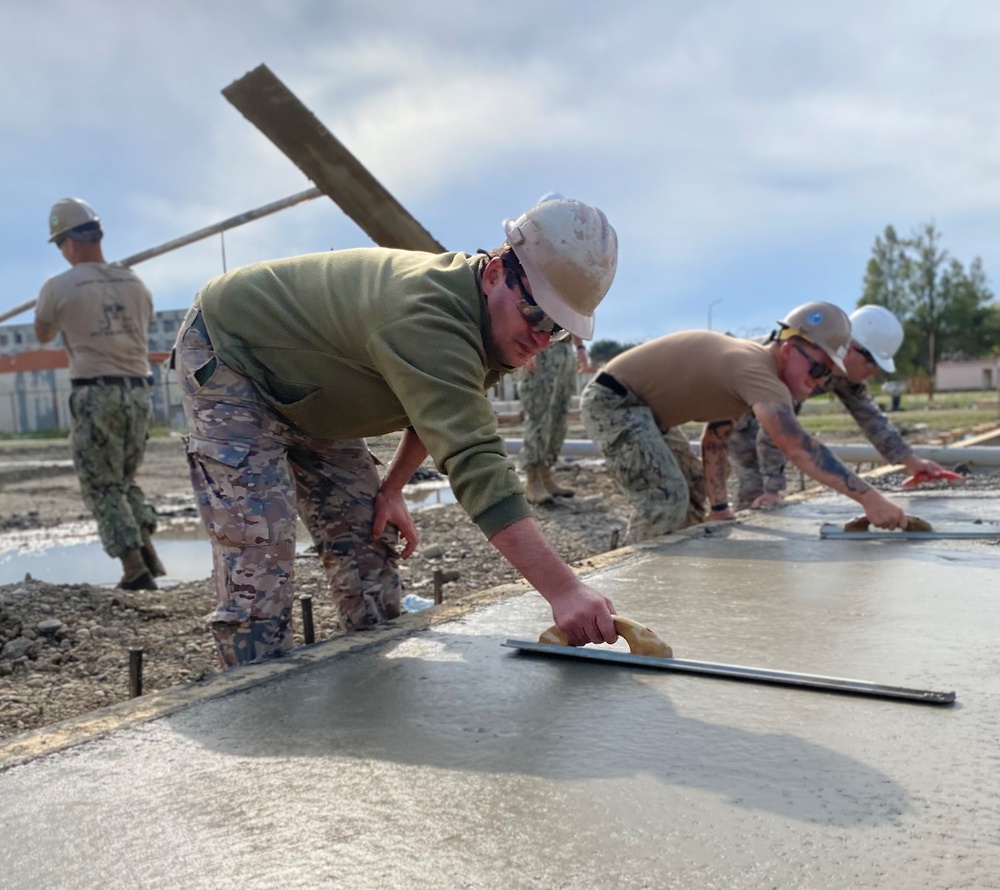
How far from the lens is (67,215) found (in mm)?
5484

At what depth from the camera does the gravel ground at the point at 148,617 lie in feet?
11.4

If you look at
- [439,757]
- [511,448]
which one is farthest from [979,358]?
[439,757]

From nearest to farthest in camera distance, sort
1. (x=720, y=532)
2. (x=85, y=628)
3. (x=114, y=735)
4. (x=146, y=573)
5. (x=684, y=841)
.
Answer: (x=684, y=841) → (x=114, y=735) → (x=85, y=628) → (x=720, y=532) → (x=146, y=573)

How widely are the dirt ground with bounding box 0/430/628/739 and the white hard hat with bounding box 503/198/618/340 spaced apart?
128cm

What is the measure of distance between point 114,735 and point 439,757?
705 millimetres

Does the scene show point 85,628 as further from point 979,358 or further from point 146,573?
point 979,358

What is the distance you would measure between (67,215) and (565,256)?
13.7 ft

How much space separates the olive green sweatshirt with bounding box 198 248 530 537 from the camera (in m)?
2.12

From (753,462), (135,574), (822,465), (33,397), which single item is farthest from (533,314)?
(33,397)

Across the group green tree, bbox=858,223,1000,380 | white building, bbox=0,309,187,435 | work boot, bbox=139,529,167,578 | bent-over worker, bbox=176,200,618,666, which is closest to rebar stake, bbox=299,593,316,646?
bent-over worker, bbox=176,200,618,666

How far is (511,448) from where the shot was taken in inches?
332

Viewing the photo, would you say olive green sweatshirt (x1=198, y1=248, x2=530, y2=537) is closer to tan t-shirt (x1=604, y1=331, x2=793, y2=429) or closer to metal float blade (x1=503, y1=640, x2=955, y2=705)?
metal float blade (x1=503, y1=640, x2=955, y2=705)

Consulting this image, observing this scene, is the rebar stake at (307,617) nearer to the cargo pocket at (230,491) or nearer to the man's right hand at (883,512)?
the cargo pocket at (230,491)

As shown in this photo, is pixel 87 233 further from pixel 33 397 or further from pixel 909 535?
pixel 33 397
